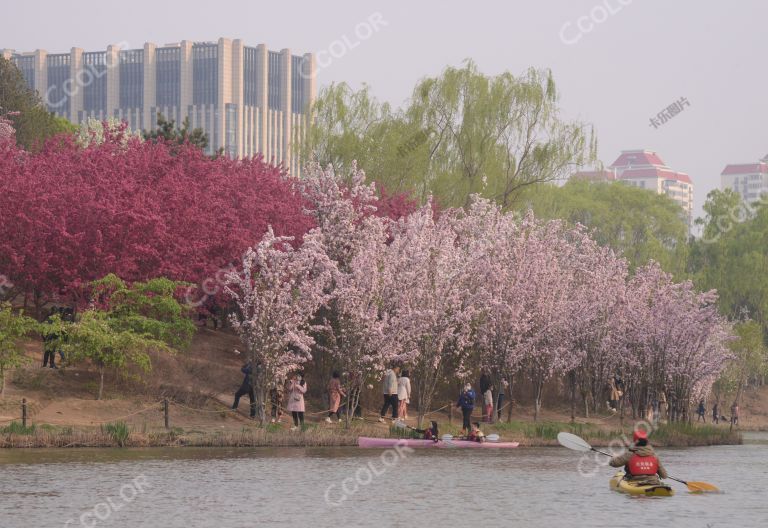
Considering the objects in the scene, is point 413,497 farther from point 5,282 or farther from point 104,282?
point 5,282

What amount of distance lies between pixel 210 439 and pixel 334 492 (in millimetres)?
10475

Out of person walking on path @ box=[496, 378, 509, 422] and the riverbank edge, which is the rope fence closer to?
the riverbank edge

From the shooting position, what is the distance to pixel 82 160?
46.5 meters

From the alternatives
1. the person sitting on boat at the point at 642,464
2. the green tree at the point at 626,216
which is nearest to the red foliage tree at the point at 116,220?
the person sitting on boat at the point at 642,464

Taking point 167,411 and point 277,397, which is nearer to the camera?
A: point 167,411

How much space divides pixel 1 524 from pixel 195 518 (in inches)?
126

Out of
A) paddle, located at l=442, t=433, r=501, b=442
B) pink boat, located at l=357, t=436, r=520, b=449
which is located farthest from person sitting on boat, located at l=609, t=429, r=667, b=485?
paddle, located at l=442, t=433, r=501, b=442

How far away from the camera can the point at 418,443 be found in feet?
121

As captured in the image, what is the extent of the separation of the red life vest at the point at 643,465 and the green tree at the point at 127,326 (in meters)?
16.9

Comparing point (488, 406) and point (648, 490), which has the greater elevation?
point (488, 406)

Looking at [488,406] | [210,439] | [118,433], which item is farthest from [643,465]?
[488,406]

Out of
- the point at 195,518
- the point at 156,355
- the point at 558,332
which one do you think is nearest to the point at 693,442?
the point at 558,332

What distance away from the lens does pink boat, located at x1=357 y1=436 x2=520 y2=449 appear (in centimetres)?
3619

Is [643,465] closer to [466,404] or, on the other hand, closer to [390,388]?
[466,404]
